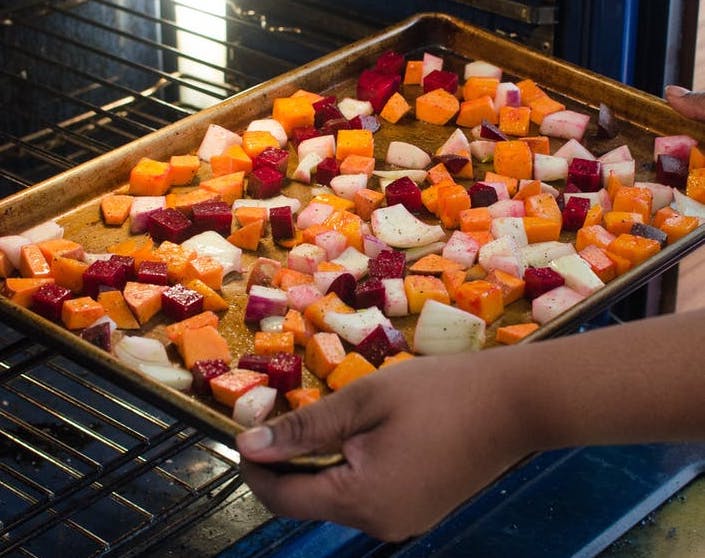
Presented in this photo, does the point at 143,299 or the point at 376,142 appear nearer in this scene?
the point at 143,299

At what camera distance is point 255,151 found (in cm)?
231

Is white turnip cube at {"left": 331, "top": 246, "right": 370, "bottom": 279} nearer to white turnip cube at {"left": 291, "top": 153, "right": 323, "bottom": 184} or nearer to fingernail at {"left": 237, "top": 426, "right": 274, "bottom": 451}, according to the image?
white turnip cube at {"left": 291, "top": 153, "right": 323, "bottom": 184}

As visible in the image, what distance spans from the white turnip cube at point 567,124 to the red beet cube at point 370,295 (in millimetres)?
663

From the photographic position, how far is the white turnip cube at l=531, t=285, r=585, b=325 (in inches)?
75.4

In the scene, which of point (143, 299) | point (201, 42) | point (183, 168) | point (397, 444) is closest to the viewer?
point (397, 444)

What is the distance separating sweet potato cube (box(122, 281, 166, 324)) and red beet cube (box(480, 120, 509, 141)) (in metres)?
0.81

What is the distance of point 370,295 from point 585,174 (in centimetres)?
57

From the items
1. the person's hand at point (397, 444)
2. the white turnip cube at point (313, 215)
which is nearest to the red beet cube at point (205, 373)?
the person's hand at point (397, 444)

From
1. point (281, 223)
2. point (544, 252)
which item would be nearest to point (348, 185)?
point (281, 223)

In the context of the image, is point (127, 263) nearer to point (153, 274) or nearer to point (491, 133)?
point (153, 274)

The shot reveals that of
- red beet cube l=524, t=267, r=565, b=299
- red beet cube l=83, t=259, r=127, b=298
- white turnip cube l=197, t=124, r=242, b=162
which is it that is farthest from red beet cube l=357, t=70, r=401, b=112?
red beet cube l=83, t=259, r=127, b=298

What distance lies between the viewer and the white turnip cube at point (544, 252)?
2.07 metres

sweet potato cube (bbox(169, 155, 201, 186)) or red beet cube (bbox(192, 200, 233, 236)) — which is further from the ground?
sweet potato cube (bbox(169, 155, 201, 186))

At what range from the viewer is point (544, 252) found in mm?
2088
